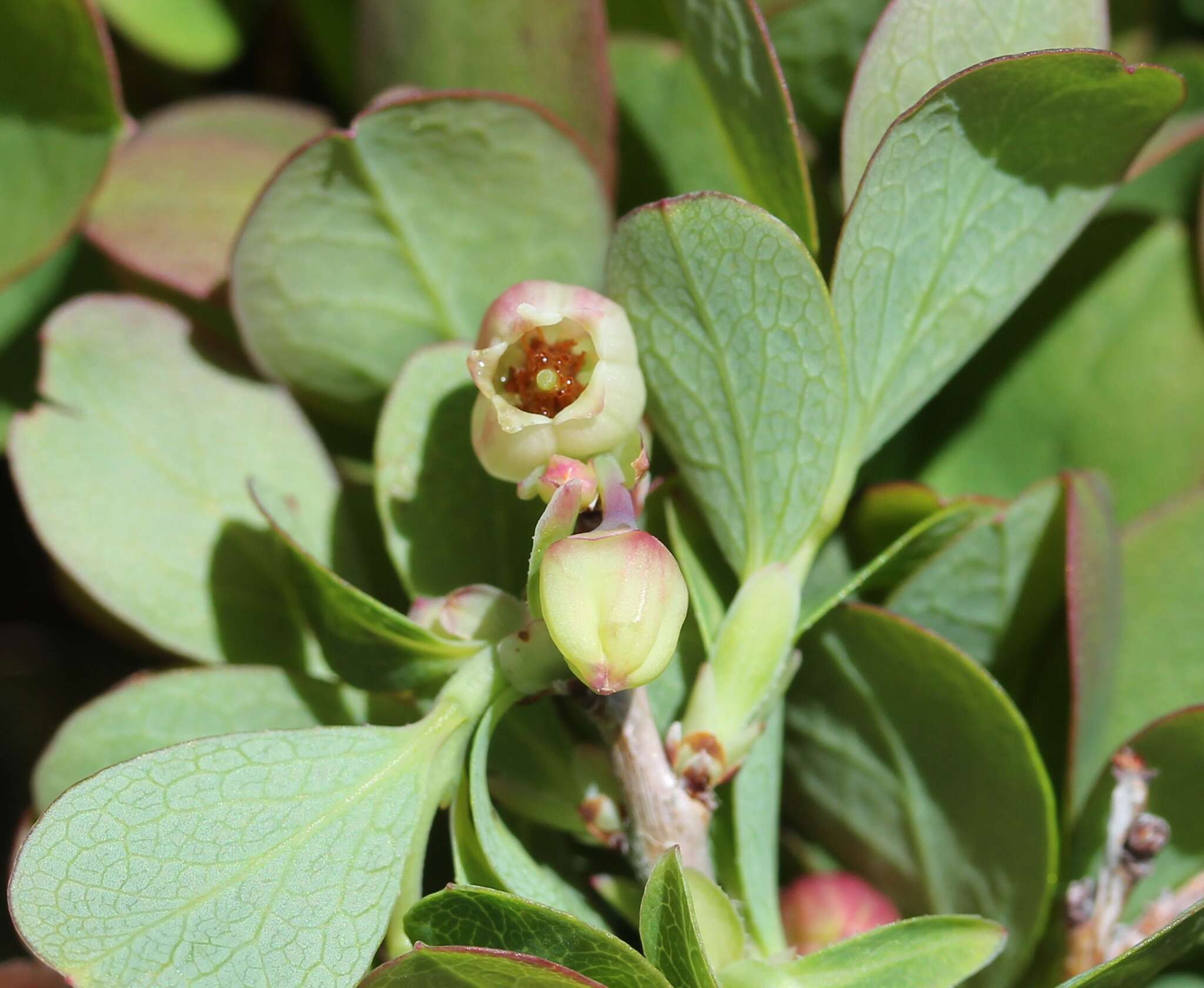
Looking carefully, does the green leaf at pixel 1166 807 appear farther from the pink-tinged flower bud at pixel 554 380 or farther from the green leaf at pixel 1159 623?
the pink-tinged flower bud at pixel 554 380

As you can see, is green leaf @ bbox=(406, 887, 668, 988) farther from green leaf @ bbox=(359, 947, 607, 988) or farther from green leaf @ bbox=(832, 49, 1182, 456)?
green leaf @ bbox=(832, 49, 1182, 456)

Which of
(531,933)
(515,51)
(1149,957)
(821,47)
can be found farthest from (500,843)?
(821,47)

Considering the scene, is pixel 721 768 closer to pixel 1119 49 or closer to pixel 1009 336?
pixel 1009 336

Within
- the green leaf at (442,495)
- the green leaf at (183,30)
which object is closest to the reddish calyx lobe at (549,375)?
the green leaf at (442,495)

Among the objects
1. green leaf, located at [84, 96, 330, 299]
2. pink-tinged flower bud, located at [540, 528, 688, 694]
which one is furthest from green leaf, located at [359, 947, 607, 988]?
green leaf, located at [84, 96, 330, 299]

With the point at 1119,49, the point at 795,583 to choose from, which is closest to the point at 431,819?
the point at 795,583

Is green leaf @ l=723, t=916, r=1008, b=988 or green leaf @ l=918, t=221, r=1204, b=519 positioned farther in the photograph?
green leaf @ l=918, t=221, r=1204, b=519
